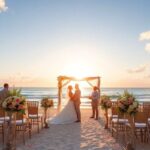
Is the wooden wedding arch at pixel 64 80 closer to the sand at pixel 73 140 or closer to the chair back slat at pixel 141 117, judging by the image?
the sand at pixel 73 140

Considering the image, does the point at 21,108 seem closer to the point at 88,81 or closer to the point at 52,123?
the point at 52,123

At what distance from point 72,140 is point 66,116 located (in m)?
5.05

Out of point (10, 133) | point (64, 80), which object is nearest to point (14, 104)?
point (10, 133)

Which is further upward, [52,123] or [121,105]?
[121,105]

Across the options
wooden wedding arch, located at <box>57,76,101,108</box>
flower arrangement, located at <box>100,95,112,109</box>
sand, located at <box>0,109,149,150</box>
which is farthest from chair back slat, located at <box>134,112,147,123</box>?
wooden wedding arch, located at <box>57,76,101,108</box>

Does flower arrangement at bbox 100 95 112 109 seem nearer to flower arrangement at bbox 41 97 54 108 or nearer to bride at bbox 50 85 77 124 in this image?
flower arrangement at bbox 41 97 54 108

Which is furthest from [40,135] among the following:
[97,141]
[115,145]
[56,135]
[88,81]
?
[88,81]

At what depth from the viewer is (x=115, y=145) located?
9000 millimetres

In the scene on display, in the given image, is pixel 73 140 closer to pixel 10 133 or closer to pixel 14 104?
pixel 10 133

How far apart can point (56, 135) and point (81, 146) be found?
2.16 m

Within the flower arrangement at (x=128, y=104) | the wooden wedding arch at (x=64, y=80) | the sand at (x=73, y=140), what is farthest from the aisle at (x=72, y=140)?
the wooden wedding arch at (x=64, y=80)

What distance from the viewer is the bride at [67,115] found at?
1454 cm

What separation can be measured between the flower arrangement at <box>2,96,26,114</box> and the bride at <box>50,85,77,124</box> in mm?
7209

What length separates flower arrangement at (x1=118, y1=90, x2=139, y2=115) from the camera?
287 inches
